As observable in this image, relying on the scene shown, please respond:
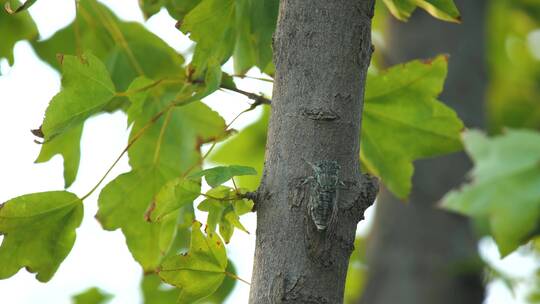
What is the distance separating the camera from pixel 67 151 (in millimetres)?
1095

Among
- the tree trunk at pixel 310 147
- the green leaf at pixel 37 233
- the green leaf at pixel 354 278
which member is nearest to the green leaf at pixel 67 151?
the green leaf at pixel 37 233

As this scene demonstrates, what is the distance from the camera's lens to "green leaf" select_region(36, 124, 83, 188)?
1083 mm

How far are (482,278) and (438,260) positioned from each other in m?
0.15

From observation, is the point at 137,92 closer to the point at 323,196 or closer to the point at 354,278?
the point at 323,196

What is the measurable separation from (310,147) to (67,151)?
1.37 ft

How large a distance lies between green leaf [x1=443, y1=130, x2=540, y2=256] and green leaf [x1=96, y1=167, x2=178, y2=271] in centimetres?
76

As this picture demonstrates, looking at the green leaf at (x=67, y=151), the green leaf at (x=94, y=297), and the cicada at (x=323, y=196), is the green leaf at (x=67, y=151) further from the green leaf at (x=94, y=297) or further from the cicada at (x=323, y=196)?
the green leaf at (x=94, y=297)

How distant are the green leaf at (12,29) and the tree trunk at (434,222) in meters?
1.55

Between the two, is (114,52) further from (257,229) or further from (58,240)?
(257,229)

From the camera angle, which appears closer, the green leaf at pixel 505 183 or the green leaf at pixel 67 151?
the green leaf at pixel 67 151

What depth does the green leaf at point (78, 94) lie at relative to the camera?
0.90 metres

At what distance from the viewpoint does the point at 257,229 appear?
83 centimetres

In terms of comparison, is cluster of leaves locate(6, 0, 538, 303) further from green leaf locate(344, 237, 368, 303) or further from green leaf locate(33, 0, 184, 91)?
green leaf locate(344, 237, 368, 303)

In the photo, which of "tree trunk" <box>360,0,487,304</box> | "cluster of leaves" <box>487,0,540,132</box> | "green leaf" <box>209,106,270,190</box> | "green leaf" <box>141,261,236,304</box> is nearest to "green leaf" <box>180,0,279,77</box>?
"green leaf" <box>141,261,236,304</box>
